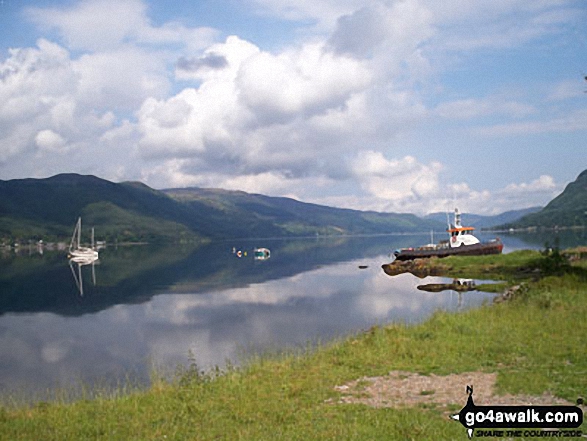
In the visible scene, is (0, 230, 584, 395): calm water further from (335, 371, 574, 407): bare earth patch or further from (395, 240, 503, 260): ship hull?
(395, 240, 503, 260): ship hull

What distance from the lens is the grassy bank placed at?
1184 cm

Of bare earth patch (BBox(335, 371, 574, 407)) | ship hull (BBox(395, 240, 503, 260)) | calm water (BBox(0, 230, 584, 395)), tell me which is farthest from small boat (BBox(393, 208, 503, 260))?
bare earth patch (BBox(335, 371, 574, 407))

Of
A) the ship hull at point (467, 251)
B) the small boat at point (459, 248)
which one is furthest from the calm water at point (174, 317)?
the ship hull at point (467, 251)

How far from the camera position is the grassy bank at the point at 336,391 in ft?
38.9

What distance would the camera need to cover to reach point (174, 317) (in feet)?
144

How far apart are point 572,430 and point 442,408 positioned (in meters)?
3.04

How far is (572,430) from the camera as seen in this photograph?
10.2 metres

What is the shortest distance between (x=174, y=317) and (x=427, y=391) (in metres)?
33.4

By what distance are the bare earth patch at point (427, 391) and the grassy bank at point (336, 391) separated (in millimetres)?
383

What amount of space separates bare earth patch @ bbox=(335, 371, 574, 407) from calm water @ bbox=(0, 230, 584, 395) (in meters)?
12.2

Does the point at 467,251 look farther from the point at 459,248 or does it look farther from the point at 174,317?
the point at 174,317

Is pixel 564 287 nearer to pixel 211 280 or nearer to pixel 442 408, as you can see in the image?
pixel 442 408

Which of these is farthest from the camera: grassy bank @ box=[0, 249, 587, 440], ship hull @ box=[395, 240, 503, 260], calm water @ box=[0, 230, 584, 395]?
ship hull @ box=[395, 240, 503, 260]

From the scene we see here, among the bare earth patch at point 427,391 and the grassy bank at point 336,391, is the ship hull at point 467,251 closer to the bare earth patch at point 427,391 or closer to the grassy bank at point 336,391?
the grassy bank at point 336,391
